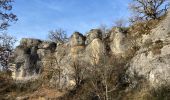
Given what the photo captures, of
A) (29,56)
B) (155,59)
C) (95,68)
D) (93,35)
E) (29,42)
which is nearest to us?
(155,59)

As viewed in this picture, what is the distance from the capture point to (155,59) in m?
45.1

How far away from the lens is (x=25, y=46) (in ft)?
241

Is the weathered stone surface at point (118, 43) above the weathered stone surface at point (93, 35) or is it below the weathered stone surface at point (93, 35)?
below

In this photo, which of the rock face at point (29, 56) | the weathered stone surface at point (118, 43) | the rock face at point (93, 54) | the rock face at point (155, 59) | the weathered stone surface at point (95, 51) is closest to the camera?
the rock face at point (155, 59)

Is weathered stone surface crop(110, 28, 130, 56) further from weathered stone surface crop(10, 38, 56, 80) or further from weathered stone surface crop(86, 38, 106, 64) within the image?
weathered stone surface crop(10, 38, 56, 80)

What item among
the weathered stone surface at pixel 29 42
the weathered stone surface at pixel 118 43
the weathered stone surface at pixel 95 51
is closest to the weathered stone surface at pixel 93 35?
the weathered stone surface at pixel 95 51

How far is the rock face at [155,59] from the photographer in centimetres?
4338

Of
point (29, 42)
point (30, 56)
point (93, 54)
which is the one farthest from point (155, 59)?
point (29, 42)

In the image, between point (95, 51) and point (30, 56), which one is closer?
point (95, 51)

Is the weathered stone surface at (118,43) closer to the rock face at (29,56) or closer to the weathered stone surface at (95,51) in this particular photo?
the weathered stone surface at (95,51)

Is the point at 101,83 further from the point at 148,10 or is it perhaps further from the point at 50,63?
the point at 50,63

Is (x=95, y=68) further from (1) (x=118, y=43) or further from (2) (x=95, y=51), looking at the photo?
(1) (x=118, y=43)

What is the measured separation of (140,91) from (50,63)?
78.3 ft

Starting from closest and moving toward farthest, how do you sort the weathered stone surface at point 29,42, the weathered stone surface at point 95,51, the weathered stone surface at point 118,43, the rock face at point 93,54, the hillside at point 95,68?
the rock face at point 93,54, the hillside at point 95,68, the weathered stone surface at point 95,51, the weathered stone surface at point 118,43, the weathered stone surface at point 29,42
